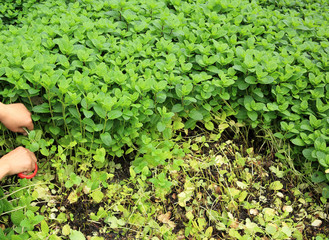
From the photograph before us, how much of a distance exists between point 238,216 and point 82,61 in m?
1.60

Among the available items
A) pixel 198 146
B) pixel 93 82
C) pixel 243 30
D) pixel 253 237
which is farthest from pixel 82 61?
pixel 253 237

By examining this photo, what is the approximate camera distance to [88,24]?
2.83 meters

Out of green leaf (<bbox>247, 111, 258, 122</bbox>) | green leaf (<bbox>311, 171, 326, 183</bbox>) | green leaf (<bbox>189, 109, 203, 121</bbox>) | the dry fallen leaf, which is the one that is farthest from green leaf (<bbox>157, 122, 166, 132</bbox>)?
green leaf (<bbox>311, 171, 326, 183</bbox>)

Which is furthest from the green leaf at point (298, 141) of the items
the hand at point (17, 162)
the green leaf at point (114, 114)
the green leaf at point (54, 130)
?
the hand at point (17, 162)

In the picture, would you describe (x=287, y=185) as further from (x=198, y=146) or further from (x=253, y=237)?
(x=198, y=146)

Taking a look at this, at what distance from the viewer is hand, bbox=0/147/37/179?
2.04 m

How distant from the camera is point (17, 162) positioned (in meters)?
2.10

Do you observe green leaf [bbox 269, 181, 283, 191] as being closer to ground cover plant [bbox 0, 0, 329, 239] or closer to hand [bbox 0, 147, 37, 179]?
ground cover plant [bbox 0, 0, 329, 239]

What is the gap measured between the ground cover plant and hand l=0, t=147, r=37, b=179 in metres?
0.08

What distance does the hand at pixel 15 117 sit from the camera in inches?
86.2

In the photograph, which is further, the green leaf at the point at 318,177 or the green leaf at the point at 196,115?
the green leaf at the point at 196,115

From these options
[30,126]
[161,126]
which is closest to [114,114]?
[161,126]

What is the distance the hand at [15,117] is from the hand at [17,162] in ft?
0.62

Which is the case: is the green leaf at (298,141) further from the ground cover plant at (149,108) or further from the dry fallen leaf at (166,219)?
the dry fallen leaf at (166,219)
